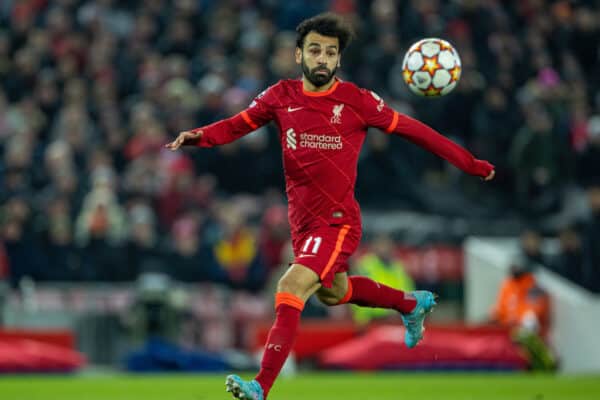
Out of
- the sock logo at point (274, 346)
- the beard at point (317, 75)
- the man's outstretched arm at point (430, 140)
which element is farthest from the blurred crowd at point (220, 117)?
the sock logo at point (274, 346)

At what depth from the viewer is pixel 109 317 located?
17.7 metres

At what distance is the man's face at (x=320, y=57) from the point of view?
28.4 feet

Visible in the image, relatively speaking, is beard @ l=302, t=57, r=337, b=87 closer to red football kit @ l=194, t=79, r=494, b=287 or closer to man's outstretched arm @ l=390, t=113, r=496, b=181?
red football kit @ l=194, t=79, r=494, b=287

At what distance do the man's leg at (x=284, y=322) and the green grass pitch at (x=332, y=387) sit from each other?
11.1 feet

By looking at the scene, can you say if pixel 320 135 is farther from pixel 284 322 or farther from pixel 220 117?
pixel 220 117

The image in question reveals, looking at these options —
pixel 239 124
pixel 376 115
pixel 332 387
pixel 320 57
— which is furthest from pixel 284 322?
pixel 332 387

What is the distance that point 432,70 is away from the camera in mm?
9117

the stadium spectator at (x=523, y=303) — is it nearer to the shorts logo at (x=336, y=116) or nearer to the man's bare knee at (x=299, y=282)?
the shorts logo at (x=336, y=116)

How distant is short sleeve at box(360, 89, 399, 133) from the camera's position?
8898 millimetres

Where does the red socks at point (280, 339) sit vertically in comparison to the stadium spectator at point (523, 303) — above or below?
above

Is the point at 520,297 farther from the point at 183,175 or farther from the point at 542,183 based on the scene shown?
the point at 183,175

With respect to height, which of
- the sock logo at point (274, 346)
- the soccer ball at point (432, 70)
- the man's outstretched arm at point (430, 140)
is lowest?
the sock logo at point (274, 346)

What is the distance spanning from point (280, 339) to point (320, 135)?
1430 mm

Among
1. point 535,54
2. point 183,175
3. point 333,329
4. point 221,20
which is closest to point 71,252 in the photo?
point 183,175
